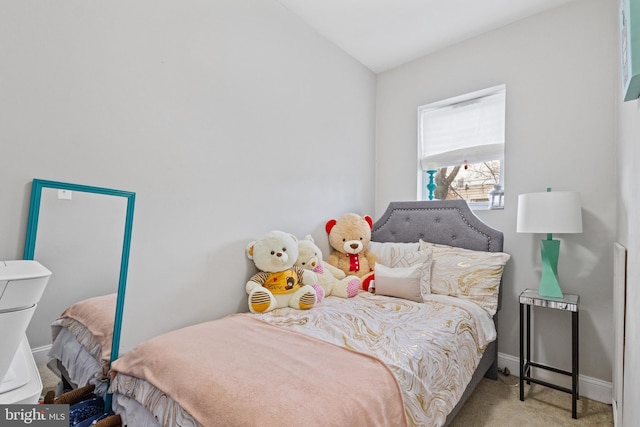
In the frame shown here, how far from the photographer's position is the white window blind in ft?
8.54

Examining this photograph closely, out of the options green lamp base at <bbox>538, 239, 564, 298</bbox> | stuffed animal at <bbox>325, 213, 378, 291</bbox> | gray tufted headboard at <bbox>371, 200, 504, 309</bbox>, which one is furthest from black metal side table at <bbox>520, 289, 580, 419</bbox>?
stuffed animal at <bbox>325, 213, 378, 291</bbox>

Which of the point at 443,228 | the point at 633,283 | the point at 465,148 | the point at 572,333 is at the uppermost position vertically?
the point at 465,148

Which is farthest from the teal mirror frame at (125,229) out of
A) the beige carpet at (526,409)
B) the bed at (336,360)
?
the beige carpet at (526,409)

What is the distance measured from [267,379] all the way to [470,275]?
1721 mm

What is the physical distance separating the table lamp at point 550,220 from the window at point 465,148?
0.52 metres

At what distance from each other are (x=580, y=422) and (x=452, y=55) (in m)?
2.82

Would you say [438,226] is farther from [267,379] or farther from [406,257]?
[267,379]

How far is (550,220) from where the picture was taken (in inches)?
76.0

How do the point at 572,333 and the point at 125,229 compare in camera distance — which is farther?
the point at 572,333

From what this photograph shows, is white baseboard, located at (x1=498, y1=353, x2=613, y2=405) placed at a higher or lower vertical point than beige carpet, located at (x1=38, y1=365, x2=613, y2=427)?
higher

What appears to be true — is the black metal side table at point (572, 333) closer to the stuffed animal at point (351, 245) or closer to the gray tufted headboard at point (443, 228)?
the gray tufted headboard at point (443, 228)

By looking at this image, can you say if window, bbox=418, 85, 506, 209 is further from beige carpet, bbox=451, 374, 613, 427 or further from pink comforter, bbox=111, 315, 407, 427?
pink comforter, bbox=111, 315, 407, 427

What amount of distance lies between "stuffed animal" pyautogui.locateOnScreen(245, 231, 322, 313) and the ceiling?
176 centimetres

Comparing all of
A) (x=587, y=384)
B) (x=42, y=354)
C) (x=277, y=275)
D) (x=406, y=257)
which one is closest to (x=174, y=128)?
(x=277, y=275)
